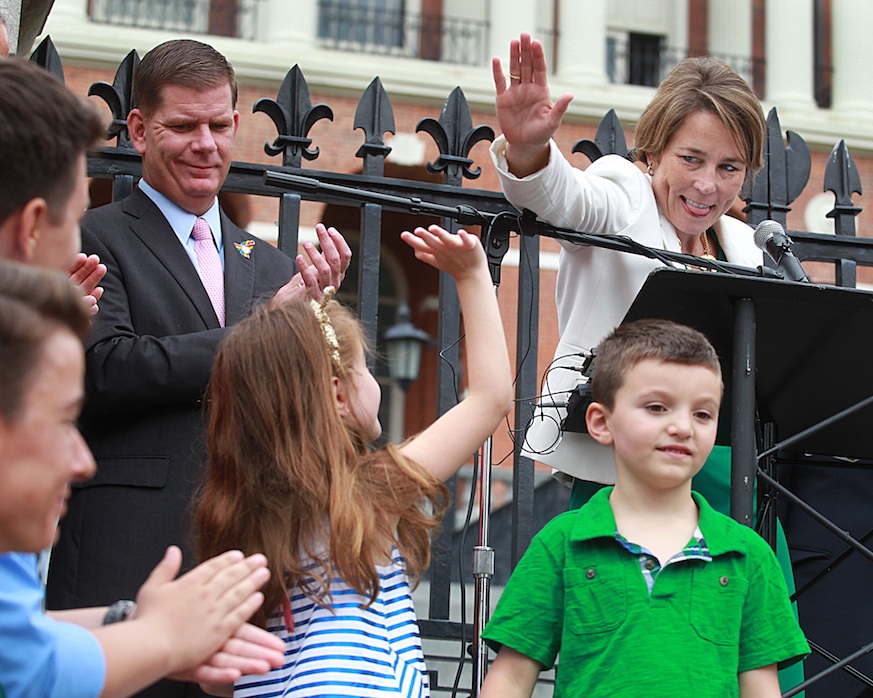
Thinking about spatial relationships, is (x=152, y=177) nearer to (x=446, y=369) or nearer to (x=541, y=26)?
(x=446, y=369)

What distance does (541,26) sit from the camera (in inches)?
682

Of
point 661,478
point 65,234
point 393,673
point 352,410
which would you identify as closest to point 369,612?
point 393,673

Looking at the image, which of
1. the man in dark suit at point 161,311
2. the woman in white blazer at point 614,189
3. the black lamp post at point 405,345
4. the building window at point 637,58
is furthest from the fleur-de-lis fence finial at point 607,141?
the building window at point 637,58

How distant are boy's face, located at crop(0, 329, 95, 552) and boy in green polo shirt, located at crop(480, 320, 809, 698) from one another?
0.95 meters

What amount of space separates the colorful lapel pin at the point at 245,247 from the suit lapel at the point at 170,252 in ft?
0.53

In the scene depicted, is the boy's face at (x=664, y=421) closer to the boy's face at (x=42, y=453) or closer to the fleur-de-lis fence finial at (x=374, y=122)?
the boy's face at (x=42, y=453)

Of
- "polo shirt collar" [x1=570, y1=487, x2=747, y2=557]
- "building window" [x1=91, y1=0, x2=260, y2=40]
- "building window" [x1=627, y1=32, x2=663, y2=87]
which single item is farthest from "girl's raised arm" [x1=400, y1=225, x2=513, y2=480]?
"building window" [x1=627, y1=32, x2=663, y2=87]

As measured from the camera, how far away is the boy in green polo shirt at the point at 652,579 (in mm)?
2111

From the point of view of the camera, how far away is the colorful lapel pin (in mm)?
2934

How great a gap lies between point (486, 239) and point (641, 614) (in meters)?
0.99

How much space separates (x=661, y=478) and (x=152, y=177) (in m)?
1.40

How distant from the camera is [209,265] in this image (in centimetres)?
287

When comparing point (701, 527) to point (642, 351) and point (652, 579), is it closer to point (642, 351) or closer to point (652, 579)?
point (652, 579)

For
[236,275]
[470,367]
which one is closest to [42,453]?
[470,367]
